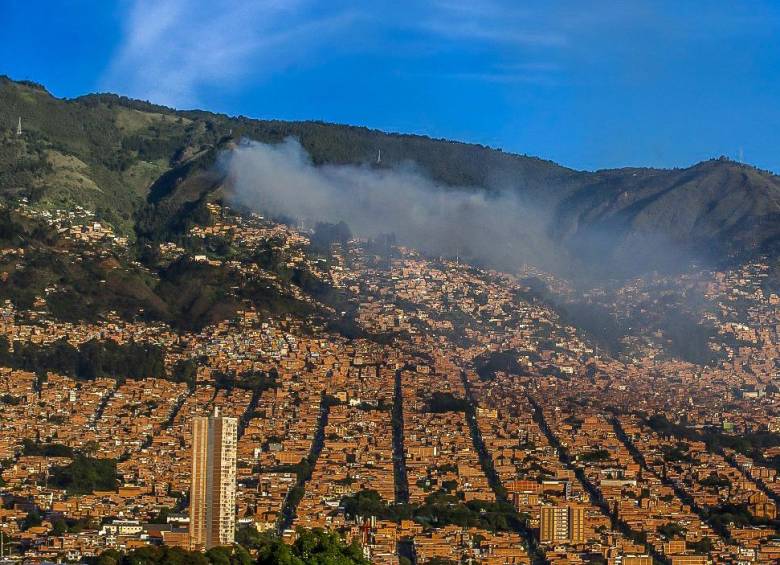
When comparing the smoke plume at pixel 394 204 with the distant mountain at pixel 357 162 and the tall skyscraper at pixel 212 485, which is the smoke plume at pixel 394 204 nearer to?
the distant mountain at pixel 357 162

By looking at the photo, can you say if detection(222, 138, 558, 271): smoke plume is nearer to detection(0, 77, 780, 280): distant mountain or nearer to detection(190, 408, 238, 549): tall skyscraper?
detection(0, 77, 780, 280): distant mountain

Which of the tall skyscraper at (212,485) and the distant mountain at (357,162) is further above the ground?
the distant mountain at (357,162)

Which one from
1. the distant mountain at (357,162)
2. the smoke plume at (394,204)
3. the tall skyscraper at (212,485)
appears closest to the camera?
the tall skyscraper at (212,485)

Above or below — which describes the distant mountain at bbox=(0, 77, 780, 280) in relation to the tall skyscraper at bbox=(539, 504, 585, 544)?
above

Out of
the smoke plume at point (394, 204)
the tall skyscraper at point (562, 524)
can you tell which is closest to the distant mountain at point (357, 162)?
the smoke plume at point (394, 204)

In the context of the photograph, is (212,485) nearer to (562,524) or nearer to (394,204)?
(562,524)

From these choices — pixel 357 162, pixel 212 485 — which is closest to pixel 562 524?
pixel 212 485

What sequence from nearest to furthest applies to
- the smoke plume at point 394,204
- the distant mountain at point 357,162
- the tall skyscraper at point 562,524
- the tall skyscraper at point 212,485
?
the tall skyscraper at point 212,485 → the tall skyscraper at point 562,524 → the distant mountain at point 357,162 → the smoke plume at point 394,204

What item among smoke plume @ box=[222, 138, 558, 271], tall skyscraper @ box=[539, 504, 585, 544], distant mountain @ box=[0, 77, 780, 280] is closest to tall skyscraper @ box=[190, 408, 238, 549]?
tall skyscraper @ box=[539, 504, 585, 544]
